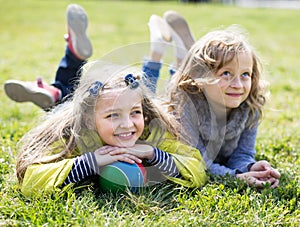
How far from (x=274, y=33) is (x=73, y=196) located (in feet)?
38.5

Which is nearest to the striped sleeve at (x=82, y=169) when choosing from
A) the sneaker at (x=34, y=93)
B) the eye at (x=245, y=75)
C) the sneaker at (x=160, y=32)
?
the eye at (x=245, y=75)

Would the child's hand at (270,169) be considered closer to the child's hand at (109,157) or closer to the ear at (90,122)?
the child's hand at (109,157)

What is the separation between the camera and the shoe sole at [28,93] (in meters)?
4.13

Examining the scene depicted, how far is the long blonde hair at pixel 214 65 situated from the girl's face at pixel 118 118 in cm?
64

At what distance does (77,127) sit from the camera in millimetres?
3025

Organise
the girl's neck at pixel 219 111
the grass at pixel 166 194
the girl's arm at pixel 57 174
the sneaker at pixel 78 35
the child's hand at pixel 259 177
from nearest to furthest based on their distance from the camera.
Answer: the grass at pixel 166 194
the girl's arm at pixel 57 174
the child's hand at pixel 259 177
the girl's neck at pixel 219 111
the sneaker at pixel 78 35

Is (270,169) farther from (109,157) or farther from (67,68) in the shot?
(67,68)

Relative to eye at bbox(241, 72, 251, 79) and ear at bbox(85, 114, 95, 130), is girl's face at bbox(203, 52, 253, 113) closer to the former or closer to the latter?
eye at bbox(241, 72, 251, 79)

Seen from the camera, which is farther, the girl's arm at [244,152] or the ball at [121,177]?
the girl's arm at [244,152]

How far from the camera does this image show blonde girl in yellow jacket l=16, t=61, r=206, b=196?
2.84 metres

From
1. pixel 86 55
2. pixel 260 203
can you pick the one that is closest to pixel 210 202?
pixel 260 203

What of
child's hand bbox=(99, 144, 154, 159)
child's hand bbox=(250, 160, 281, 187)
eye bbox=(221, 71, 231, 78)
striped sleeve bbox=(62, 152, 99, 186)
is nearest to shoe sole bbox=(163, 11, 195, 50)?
eye bbox=(221, 71, 231, 78)

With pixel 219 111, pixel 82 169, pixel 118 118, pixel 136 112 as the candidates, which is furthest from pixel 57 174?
pixel 219 111

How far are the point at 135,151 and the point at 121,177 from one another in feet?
0.73
